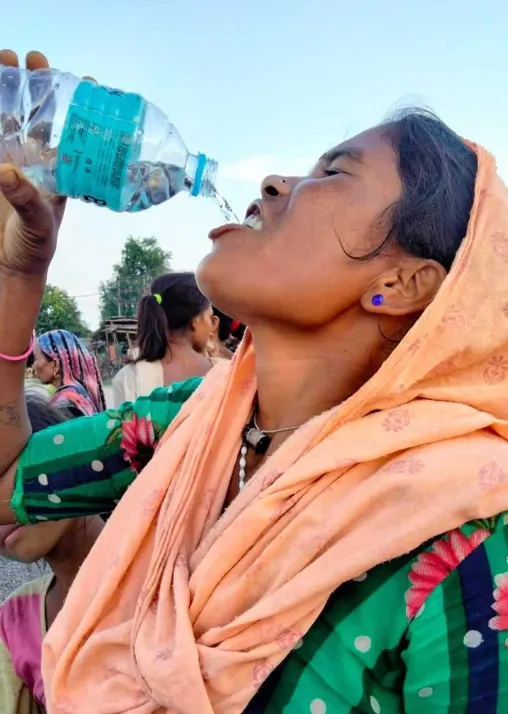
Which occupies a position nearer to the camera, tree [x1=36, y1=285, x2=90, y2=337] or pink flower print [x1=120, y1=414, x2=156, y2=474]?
pink flower print [x1=120, y1=414, x2=156, y2=474]

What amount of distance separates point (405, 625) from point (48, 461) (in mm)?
958

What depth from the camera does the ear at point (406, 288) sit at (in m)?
1.33

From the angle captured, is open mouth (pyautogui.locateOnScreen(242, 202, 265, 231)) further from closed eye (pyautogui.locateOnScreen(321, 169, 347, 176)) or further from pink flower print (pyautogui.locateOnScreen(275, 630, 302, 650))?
pink flower print (pyautogui.locateOnScreen(275, 630, 302, 650))

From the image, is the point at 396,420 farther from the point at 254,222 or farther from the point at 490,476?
the point at 254,222

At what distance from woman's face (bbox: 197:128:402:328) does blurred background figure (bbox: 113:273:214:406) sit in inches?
96.1

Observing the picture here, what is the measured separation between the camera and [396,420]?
43.9 inches

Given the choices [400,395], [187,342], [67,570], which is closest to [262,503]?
[400,395]

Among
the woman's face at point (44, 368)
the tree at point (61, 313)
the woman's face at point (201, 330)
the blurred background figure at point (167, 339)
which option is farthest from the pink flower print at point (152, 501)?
the tree at point (61, 313)

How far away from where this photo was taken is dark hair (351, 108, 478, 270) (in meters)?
1.33

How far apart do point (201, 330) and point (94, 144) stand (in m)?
2.47

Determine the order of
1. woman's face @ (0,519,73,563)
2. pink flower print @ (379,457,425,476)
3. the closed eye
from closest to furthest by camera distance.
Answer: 1. pink flower print @ (379,457,425,476)
2. the closed eye
3. woman's face @ (0,519,73,563)

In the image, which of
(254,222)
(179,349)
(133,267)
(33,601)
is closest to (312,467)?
(254,222)

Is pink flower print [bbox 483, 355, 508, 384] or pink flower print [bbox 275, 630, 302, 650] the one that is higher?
pink flower print [bbox 483, 355, 508, 384]

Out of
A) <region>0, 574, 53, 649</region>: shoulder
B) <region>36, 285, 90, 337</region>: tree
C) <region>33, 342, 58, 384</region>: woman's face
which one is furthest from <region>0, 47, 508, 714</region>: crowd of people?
<region>36, 285, 90, 337</region>: tree
